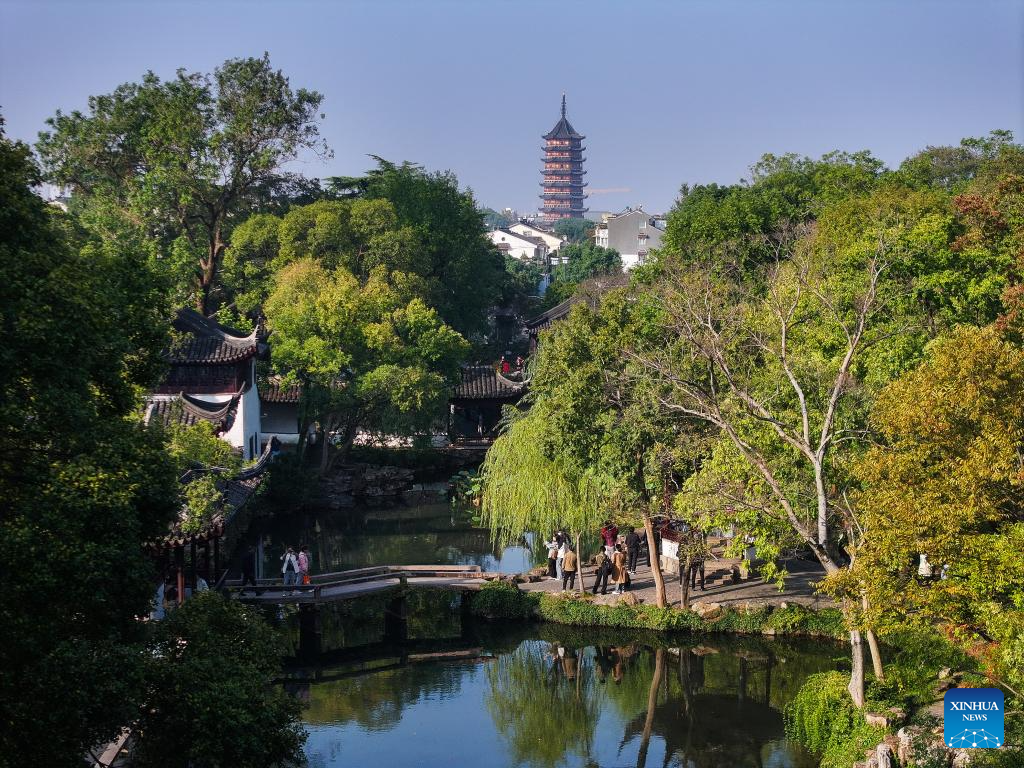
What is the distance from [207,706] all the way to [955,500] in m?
8.89

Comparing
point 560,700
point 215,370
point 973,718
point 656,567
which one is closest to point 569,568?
point 656,567

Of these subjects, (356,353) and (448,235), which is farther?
(448,235)

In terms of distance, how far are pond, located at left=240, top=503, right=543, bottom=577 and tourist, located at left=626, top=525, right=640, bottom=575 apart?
3983mm

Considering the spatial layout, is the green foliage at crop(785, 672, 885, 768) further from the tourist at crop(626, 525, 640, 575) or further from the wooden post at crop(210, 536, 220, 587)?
the wooden post at crop(210, 536, 220, 587)

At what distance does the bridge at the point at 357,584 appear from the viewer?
22.6m

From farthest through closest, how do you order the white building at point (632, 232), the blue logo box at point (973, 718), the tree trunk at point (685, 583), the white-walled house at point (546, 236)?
the white-walled house at point (546, 236) → the white building at point (632, 232) → the tree trunk at point (685, 583) → the blue logo box at point (973, 718)

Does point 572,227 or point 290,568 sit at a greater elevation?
point 572,227

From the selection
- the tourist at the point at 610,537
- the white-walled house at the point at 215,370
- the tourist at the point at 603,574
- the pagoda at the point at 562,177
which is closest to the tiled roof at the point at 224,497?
the white-walled house at the point at 215,370

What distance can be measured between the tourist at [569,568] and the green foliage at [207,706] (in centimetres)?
1119

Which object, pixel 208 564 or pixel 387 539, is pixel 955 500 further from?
Result: pixel 387 539

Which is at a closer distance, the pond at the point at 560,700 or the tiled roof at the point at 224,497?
the pond at the point at 560,700

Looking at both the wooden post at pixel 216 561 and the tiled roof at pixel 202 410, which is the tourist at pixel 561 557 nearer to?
the wooden post at pixel 216 561

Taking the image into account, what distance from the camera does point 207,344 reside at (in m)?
33.1

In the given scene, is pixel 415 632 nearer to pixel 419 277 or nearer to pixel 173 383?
pixel 173 383
